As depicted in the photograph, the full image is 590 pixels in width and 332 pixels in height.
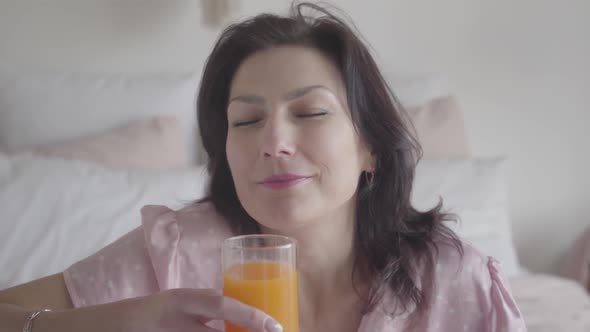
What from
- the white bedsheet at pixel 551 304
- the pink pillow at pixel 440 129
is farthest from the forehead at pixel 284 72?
the pink pillow at pixel 440 129

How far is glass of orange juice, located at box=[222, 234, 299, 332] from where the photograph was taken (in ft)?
2.52

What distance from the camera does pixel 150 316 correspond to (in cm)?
76

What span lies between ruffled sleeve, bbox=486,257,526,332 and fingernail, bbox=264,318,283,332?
1.63ft

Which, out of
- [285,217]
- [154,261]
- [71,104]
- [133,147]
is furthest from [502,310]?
[71,104]

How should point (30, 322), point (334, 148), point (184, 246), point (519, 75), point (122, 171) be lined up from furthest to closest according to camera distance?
1. point (519, 75)
2. point (122, 171)
3. point (184, 246)
4. point (334, 148)
5. point (30, 322)

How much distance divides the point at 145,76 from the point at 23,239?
917 millimetres

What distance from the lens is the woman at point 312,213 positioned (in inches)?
37.6

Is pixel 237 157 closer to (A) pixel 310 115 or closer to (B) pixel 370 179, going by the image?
(A) pixel 310 115

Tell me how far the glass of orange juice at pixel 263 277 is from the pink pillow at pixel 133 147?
1.03m

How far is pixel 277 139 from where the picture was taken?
3.04ft

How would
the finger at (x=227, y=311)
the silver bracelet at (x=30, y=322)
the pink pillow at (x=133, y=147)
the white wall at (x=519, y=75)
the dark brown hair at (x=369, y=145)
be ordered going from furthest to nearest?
1. the white wall at (x=519, y=75)
2. the pink pillow at (x=133, y=147)
3. the dark brown hair at (x=369, y=145)
4. the silver bracelet at (x=30, y=322)
5. the finger at (x=227, y=311)

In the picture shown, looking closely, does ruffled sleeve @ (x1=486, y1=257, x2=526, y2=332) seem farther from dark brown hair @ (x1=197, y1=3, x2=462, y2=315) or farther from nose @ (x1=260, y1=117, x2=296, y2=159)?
nose @ (x1=260, y1=117, x2=296, y2=159)

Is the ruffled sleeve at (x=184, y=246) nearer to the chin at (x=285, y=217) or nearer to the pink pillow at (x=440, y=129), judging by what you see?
the chin at (x=285, y=217)

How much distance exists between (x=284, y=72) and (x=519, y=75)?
176 centimetres
